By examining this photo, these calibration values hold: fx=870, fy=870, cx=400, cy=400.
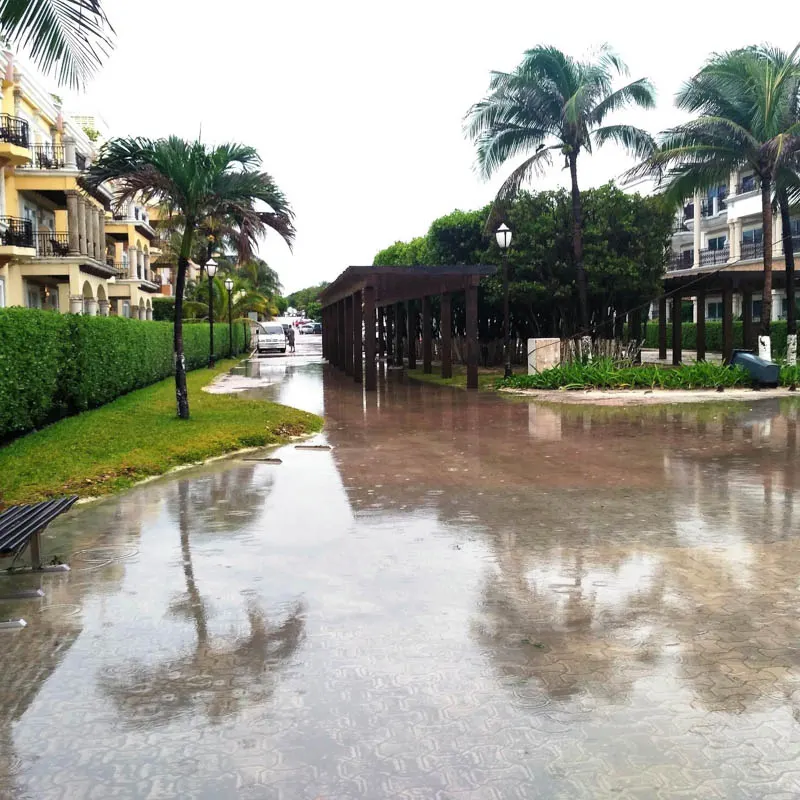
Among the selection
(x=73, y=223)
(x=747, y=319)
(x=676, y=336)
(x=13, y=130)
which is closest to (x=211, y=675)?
(x=676, y=336)

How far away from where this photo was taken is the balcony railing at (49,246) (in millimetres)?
35094

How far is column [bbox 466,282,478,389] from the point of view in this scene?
2335 cm

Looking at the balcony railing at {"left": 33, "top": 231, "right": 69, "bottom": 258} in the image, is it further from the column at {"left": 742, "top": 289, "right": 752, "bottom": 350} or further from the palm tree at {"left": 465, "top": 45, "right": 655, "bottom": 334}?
the column at {"left": 742, "top": 289, "right": 752, "bottom": 350}

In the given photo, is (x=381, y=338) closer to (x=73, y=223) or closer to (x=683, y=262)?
(x=73, y=223)

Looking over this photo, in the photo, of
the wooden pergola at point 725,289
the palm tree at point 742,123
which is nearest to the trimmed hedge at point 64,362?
the palm tree at point 742,123

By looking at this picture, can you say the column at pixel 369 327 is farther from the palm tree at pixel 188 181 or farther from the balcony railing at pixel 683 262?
the balcony railing at pixel 683 262

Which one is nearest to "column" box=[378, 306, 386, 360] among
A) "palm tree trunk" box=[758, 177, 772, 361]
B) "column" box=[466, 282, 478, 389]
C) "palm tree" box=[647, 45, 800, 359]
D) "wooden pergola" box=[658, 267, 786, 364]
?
"wooden pergola" box=[658, 267, 786, 364]

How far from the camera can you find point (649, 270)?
2895cm

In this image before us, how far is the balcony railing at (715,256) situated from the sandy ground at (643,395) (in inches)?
1377

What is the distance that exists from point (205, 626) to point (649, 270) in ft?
86.1

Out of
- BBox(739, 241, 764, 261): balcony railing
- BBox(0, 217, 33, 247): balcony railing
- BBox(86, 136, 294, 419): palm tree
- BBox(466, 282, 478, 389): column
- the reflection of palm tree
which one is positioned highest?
BBox(739, 241, 764, 261): balcony railing

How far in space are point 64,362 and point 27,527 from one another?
1006cm

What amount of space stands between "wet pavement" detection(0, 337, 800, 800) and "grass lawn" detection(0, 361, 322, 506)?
2.66 ft

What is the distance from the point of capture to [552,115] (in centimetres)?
2511
